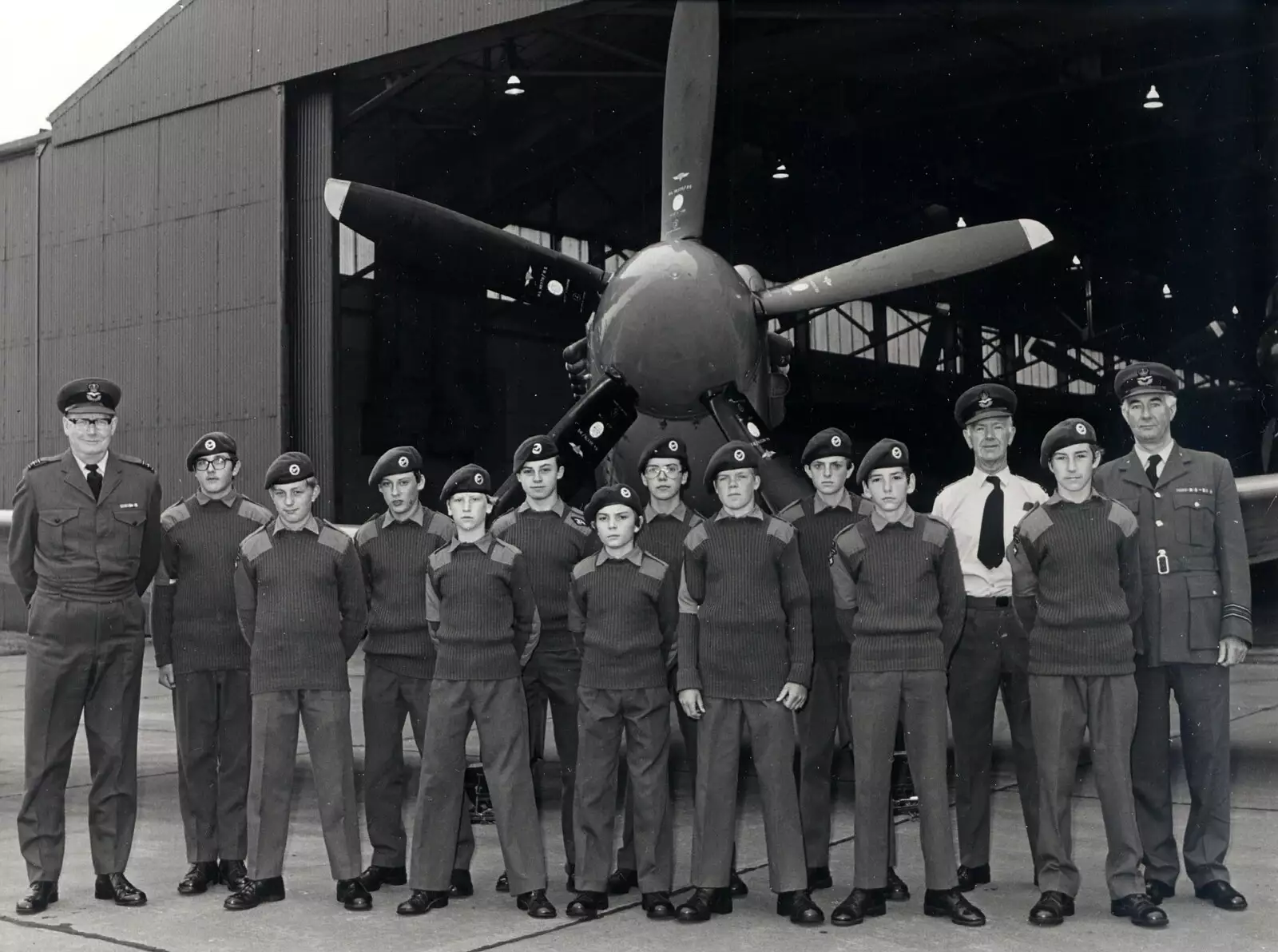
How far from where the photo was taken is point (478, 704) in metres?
4.77

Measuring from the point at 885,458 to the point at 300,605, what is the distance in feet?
7.67

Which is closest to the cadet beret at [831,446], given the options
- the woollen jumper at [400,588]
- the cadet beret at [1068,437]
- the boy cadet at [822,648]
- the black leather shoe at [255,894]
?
the boy cadet at [822,648]

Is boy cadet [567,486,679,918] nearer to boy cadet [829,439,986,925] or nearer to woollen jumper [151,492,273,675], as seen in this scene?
boy cadet [829,439,986,925]

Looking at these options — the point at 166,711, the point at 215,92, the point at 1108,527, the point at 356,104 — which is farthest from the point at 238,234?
the point at 1108,527

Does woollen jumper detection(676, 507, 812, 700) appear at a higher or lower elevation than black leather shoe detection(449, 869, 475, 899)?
higher

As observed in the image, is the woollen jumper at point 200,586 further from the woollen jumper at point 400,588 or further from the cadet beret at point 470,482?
the cadet beret at point 470,482

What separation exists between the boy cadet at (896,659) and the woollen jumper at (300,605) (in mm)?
1954

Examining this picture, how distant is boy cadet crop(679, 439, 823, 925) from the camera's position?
4.56m

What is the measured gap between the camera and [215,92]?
13.9 m

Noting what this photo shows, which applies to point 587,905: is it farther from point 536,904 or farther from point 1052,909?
point 1052,909

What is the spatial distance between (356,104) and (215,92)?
2.23 metres

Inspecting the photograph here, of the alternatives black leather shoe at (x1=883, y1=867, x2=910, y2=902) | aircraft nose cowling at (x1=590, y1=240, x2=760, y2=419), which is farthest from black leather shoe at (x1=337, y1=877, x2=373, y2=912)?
aircraft nose cowling at (x1=590, y1=240, x2=760, y2=419)

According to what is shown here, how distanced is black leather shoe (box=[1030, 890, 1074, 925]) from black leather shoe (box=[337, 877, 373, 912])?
2.39 meters

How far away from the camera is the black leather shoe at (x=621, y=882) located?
489cm
